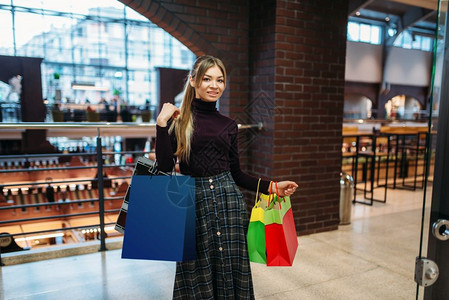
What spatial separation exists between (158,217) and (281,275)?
5.50 feet

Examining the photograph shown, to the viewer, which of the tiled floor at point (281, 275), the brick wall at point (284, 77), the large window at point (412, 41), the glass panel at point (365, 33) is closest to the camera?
the tiled floor at point (281, 275)

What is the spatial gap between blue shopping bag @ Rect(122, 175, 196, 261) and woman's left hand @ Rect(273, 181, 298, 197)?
1.54ft

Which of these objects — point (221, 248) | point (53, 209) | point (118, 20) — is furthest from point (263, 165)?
point (118, 20)

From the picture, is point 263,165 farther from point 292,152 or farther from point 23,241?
point 23,241

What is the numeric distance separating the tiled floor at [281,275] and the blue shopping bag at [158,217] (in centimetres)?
116

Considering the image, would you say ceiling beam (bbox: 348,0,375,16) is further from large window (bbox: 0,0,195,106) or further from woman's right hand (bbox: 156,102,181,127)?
woman's right hand (bbox: 156,102,181,127)

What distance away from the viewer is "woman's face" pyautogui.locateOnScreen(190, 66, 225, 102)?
1.59 meters

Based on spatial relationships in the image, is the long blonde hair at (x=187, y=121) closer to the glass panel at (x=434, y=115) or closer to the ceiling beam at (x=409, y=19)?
the glass panel at (x=434, y=115)

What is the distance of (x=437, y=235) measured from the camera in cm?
89

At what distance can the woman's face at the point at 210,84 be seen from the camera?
1591mm

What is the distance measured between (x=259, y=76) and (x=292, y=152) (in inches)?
33.1

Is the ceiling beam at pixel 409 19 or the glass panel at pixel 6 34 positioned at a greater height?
the ceiling beam at pixel 409 19

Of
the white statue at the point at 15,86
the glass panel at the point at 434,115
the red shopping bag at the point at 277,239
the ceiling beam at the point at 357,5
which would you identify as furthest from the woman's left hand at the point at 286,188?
the white statue at the point at 15,86

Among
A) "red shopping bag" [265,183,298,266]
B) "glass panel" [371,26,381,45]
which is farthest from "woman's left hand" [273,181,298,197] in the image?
"glass panel" [371,26,381,45]
